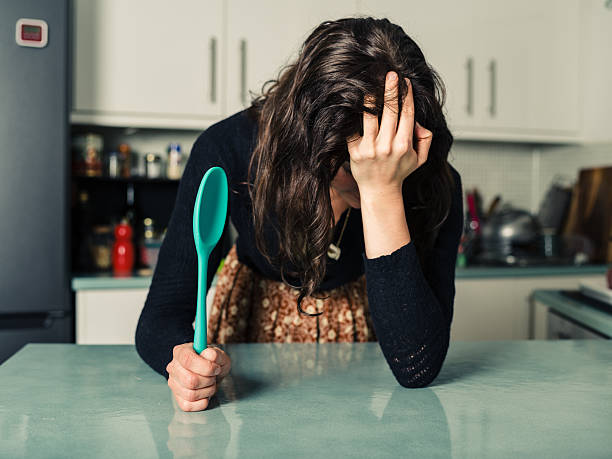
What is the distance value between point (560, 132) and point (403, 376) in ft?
6.91

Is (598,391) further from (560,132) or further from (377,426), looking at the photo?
(560,132)

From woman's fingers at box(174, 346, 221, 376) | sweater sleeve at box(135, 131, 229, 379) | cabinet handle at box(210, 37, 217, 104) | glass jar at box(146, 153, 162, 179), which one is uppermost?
cabinet handle at box(210, 37, 217, 104)

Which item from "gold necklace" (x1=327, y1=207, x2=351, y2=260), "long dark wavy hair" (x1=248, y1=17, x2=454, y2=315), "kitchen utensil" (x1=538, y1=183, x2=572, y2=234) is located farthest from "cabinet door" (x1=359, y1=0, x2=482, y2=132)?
"long dark wavy hair" (x1=248, y1=17, x2=454, y2=315)

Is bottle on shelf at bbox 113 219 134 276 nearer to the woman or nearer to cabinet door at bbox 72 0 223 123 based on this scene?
cabinet door at bbox 72 0 223 123

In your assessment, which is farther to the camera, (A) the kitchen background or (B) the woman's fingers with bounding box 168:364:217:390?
(A) the kitchen background

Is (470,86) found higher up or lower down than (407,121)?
higher up

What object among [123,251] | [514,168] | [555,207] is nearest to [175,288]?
[123,251]

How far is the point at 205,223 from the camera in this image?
2.04 ft

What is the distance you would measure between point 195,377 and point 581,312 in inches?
37.3

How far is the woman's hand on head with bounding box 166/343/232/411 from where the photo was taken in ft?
1.89

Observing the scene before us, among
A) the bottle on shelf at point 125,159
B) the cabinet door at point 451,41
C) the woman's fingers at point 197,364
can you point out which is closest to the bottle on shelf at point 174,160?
the bottle on shelf at point 125,159

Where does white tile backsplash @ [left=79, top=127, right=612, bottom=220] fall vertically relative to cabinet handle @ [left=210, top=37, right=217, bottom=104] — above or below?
below

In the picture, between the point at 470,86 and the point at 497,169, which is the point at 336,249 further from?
the point at 497,169

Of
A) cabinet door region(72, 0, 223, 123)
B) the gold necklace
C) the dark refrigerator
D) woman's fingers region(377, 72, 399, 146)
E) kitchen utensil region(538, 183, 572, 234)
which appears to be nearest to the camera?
woman's fingers region(377, 72, 399, 146)
